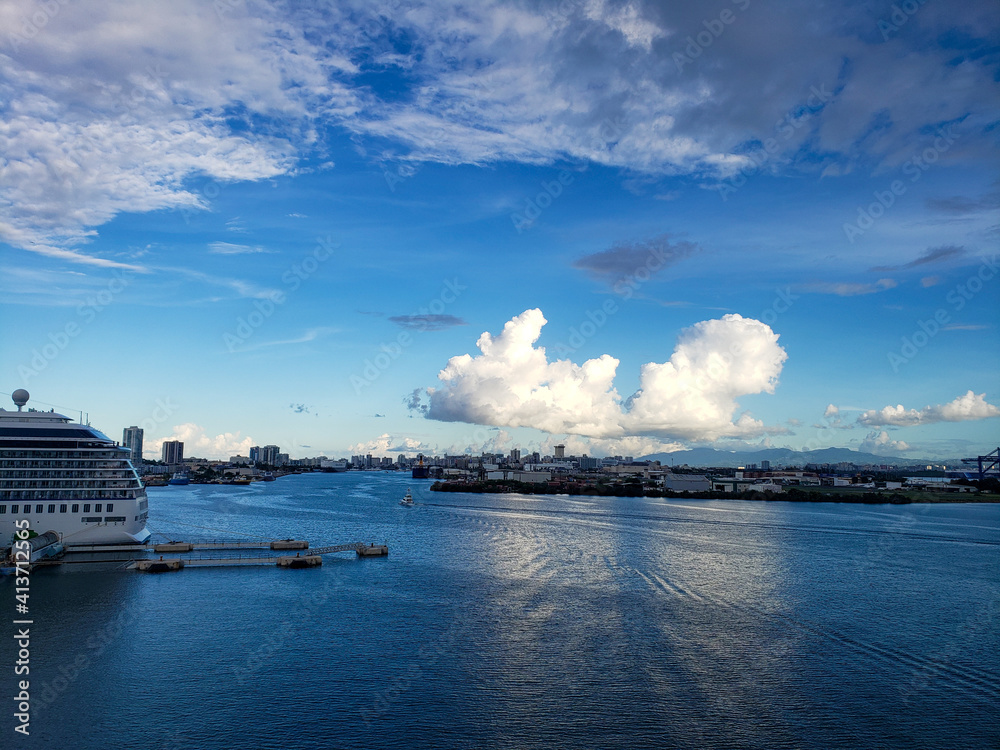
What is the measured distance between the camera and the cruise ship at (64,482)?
37.4 m

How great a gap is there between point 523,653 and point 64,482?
1241 inches

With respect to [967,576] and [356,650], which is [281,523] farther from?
[967,576]

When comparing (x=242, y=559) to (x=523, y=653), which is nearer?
(x=523, y=653)

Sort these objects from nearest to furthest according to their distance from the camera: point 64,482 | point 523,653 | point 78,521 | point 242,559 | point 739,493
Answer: point 523,653, point 64,482, point 78,521, point 242,559, point 739,493

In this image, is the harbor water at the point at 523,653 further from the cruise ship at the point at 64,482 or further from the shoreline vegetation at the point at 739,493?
the shoreline vegetation at the point at 739,493

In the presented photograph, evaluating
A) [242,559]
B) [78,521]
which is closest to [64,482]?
[78,521]

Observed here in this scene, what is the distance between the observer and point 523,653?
74.8ft

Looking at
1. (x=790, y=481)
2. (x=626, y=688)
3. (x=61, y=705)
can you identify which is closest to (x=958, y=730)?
(x=626, y=688)

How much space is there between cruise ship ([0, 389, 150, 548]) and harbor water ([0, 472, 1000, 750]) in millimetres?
4358

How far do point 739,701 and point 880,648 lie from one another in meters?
8.93

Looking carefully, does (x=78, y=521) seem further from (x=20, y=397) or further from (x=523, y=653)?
(x=523, y=653)

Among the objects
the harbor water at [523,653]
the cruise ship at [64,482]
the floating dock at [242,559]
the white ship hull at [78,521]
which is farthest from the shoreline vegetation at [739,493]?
the cruise ship at [64,482]

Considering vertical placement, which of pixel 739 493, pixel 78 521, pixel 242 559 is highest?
pixel 78 521

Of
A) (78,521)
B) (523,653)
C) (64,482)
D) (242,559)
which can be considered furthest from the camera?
(242,559)
